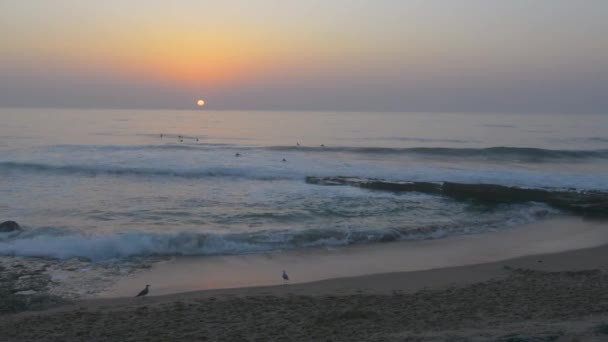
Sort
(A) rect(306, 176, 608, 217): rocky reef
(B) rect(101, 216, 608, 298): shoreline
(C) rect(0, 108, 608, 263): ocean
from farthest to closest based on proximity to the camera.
Result: (A) rect(306, 176, 608, 217): rocky reef < (C) rect(0, 108, 608, 263): ocean < (B) rect(101, 216, 608, 298): shoreline

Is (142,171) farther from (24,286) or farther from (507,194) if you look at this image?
(24,286)

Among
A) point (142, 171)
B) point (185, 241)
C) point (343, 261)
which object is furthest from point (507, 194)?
point (142, 171)

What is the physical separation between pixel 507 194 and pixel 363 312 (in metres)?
12.9

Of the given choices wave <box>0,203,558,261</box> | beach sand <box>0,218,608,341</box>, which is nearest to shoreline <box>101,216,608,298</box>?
wave <box>0,203,558,261</box>

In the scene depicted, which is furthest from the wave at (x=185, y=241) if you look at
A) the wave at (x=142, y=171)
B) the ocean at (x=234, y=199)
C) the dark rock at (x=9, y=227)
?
the wave at (x=142, y=171)

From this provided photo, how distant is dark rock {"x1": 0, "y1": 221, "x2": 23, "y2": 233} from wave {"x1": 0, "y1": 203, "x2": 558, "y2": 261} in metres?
0.38

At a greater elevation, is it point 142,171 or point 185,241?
point 142,171

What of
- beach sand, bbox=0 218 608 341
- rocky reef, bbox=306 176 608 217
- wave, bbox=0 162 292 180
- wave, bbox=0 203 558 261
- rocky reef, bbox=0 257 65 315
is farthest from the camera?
wave, bbox=0 162 292 180

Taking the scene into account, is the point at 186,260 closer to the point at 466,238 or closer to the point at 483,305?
the point at 483,305

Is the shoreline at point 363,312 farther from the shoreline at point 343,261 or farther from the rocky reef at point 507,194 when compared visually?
the rocky reef at point 507,194

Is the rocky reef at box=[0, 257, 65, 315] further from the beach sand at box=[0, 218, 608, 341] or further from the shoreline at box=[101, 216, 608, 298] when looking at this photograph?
the shoreline at box=[101, 216, 608, 298]

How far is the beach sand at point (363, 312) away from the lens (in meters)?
5.93

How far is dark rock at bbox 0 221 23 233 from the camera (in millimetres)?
12062

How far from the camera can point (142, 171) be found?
24719 millimetres
